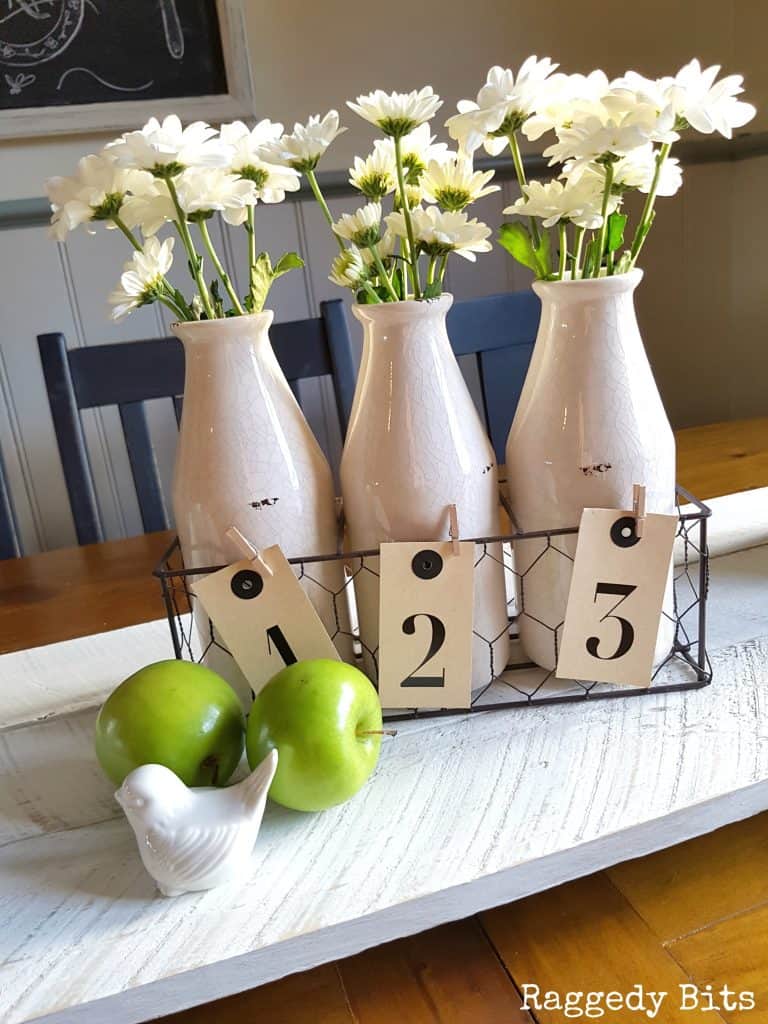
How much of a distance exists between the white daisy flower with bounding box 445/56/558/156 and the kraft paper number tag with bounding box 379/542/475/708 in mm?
228

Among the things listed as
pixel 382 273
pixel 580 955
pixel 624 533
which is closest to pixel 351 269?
pixel 382 273

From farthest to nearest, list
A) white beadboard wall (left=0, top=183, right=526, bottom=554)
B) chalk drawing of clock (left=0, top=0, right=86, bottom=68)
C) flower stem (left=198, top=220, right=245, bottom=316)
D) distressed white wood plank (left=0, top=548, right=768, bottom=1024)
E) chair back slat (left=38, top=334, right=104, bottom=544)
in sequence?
white beadboard wall (left=0, top=183, right=526, bottom=554) → chalk drawing of clock (left=0, top=0, right=86, bottom=68) → chair back slat (left=38, top=334, right=104, bottom=544) → flower stem (left=198, top=220, right=245, bottom=316) → distressed white wood plank (left=0, top=548, right=768, bottom=1024)

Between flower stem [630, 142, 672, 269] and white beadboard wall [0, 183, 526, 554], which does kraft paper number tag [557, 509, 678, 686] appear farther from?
white beadboard wall [0, 183, 526, 554]

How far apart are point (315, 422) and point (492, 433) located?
66 cm

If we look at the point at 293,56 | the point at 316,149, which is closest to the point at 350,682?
the point at 316,149

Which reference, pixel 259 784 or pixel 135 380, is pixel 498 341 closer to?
pixel 135 380

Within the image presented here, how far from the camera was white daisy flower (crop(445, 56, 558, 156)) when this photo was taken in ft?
1.37

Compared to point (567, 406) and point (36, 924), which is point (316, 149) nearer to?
point (567, 406)

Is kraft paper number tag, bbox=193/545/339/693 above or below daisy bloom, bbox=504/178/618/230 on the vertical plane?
below

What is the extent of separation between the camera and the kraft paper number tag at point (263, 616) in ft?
1.60

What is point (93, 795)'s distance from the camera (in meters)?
0.49

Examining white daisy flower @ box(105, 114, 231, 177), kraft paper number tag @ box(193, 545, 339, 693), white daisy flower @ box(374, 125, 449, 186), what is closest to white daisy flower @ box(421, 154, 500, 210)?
white daisy flower @ box(374, 125, 449, 186)

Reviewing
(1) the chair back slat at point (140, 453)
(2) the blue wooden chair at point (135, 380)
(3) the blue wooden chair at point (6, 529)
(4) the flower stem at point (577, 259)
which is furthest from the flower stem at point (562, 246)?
(3) the blue wooden chair at point (6, 529)

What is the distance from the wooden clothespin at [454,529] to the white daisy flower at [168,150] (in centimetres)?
A: 23
